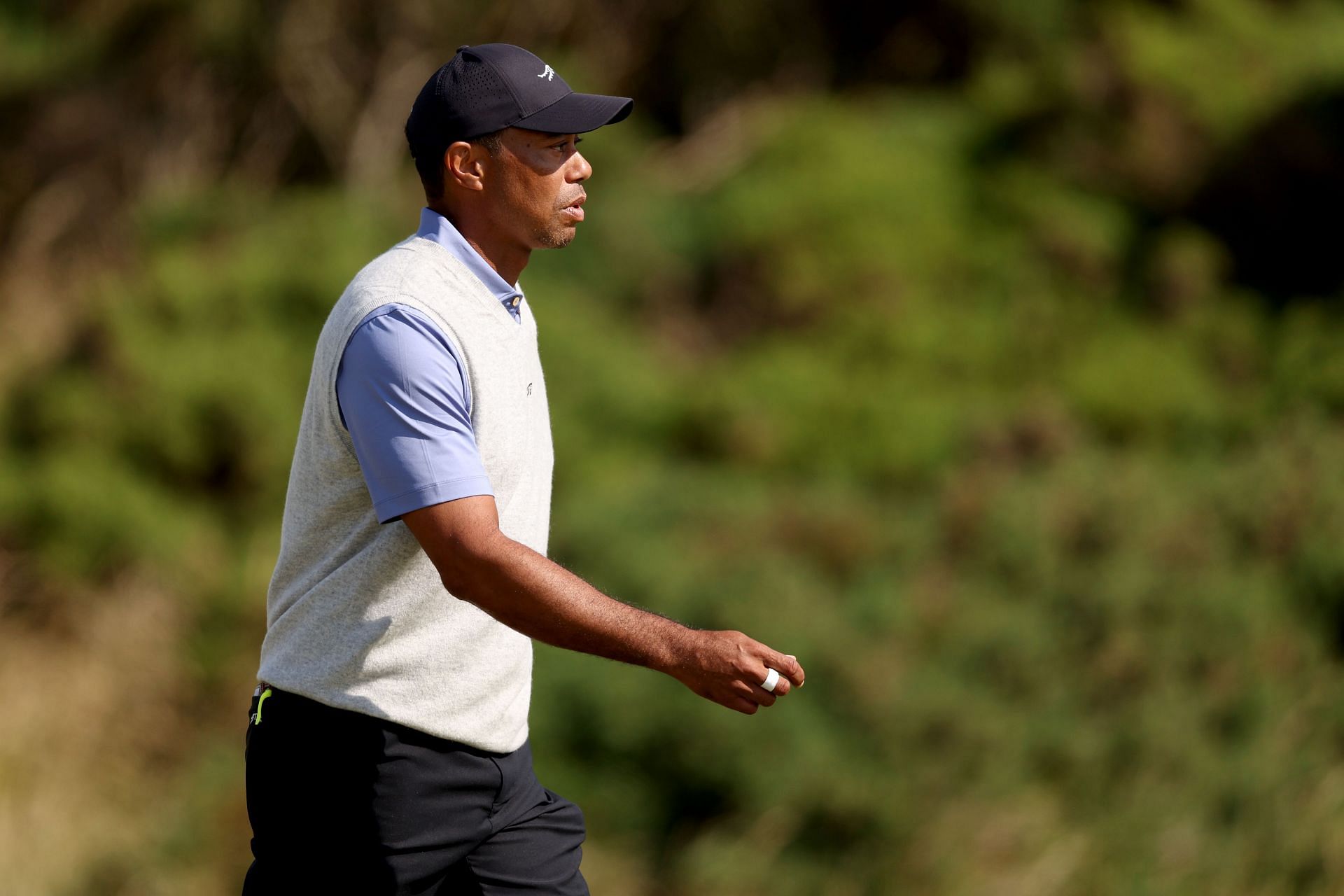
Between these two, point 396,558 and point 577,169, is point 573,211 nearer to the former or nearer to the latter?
point 577,169

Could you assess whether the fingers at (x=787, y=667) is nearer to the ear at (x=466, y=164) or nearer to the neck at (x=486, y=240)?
the neck at (x=486, y=240)

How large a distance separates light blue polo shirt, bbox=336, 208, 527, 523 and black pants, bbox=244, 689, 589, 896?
0.46 metres

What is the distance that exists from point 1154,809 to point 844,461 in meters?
2.92

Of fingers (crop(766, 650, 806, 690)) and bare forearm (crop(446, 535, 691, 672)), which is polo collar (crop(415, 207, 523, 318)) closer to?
bare forearm (crop(446, 535, 691, 672))

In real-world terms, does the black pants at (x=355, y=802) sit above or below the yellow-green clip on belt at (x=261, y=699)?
below

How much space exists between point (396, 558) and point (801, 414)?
670 cm

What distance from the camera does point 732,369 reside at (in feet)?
30.9

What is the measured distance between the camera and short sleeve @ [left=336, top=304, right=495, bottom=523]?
223cm

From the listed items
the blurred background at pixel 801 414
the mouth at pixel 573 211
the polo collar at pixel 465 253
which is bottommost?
the blurred background at pixel 801 414

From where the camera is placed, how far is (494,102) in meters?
2.47

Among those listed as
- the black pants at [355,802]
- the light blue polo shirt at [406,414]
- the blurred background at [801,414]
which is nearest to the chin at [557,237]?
the light blue polo shirt at [406,414]

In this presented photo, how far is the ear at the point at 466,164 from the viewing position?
2504mm

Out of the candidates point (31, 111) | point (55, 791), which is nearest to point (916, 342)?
point (55, 791)

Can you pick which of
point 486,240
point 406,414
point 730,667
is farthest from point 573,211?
point 730,667
